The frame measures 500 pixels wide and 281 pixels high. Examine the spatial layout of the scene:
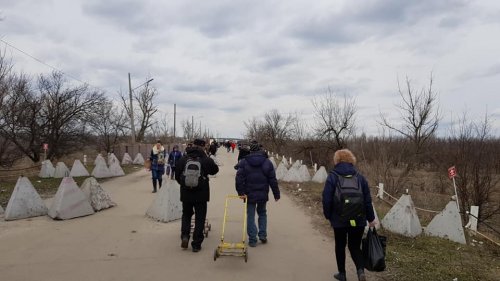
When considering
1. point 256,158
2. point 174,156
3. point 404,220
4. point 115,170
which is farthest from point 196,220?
point 115,170

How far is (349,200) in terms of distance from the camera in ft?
17.2

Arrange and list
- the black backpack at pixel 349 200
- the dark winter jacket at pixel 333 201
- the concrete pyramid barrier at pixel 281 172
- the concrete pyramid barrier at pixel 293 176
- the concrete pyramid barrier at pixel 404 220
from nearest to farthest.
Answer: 1. the black backpack at pixel 349 200
2. the dark winter jacket at pixel 333 201
3. the concrete pyramid barrier at pixel 404 220
4. the concrete pyramid barrier at pixel 293 176
5. the concrete pyramid barrier at pixel 281 172

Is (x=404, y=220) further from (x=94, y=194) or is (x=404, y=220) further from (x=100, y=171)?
(x=100, y=171)

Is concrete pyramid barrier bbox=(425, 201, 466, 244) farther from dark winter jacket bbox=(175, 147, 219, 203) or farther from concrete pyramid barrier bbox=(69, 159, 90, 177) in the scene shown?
concrete pyramid barrier bbox=(69, 159, 90, 177)

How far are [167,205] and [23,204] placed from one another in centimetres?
336

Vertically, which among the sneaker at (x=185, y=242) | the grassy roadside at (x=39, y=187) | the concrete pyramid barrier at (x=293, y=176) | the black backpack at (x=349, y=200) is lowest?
the sneaker at (x=185, y=242)

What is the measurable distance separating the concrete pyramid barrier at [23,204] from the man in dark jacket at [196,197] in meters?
4.75

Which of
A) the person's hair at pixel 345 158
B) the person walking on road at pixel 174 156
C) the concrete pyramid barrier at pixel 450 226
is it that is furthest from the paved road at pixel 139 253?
the person walking on road at pixel 174 156

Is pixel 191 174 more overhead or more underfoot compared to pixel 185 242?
more overhead

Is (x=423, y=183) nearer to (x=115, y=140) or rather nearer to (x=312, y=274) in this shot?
(x=312, y=274)

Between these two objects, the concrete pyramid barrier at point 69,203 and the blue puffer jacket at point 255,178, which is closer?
the blue puffer jacket at point 255,178

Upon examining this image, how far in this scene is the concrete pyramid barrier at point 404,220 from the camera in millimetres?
8578

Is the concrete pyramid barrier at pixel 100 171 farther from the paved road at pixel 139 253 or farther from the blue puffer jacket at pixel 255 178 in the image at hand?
the blue puffer jacket at pixel 255 178

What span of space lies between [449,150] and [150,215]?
30.6 feet
